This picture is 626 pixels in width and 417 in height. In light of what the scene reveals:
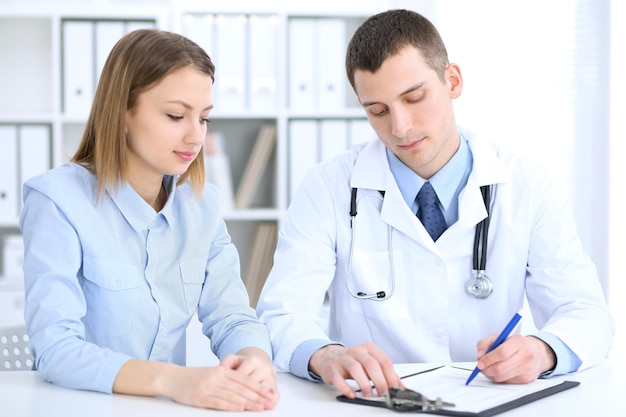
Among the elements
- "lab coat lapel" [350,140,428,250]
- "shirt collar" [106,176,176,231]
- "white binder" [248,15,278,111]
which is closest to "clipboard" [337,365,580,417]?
"lab coat lapel" [350,140,428,250]

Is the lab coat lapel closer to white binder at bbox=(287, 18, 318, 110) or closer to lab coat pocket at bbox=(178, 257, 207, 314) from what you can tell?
lab coat pocket at bbox=(178, 257, 207, 314)

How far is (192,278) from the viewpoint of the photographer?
1.59 meters

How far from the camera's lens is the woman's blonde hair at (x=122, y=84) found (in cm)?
149

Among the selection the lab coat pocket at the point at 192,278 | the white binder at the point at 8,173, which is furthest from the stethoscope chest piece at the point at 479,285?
the white binder at the point at 8,173

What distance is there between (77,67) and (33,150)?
1.16 feet

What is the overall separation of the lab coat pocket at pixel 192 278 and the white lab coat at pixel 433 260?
14 centimetres

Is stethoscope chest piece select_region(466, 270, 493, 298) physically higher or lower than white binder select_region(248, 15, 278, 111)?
lower

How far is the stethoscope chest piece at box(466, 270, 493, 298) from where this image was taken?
5.63 feet

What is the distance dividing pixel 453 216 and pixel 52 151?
192cm

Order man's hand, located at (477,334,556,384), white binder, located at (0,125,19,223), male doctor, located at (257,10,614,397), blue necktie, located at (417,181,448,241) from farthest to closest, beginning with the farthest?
white binder, located at (0,125,19,223)
blue necktie, located at (417,181,448,241)
male doctor, located at (257,10,614,397)
man's hand, located at (477,334,556,384)

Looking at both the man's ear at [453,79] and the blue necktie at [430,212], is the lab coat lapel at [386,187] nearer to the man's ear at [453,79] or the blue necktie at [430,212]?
the blue necktie at [430,212]

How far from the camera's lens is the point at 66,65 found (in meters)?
3.18

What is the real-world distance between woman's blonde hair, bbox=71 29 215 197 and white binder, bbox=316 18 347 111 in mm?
1753

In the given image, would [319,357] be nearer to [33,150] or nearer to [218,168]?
[218,168]
